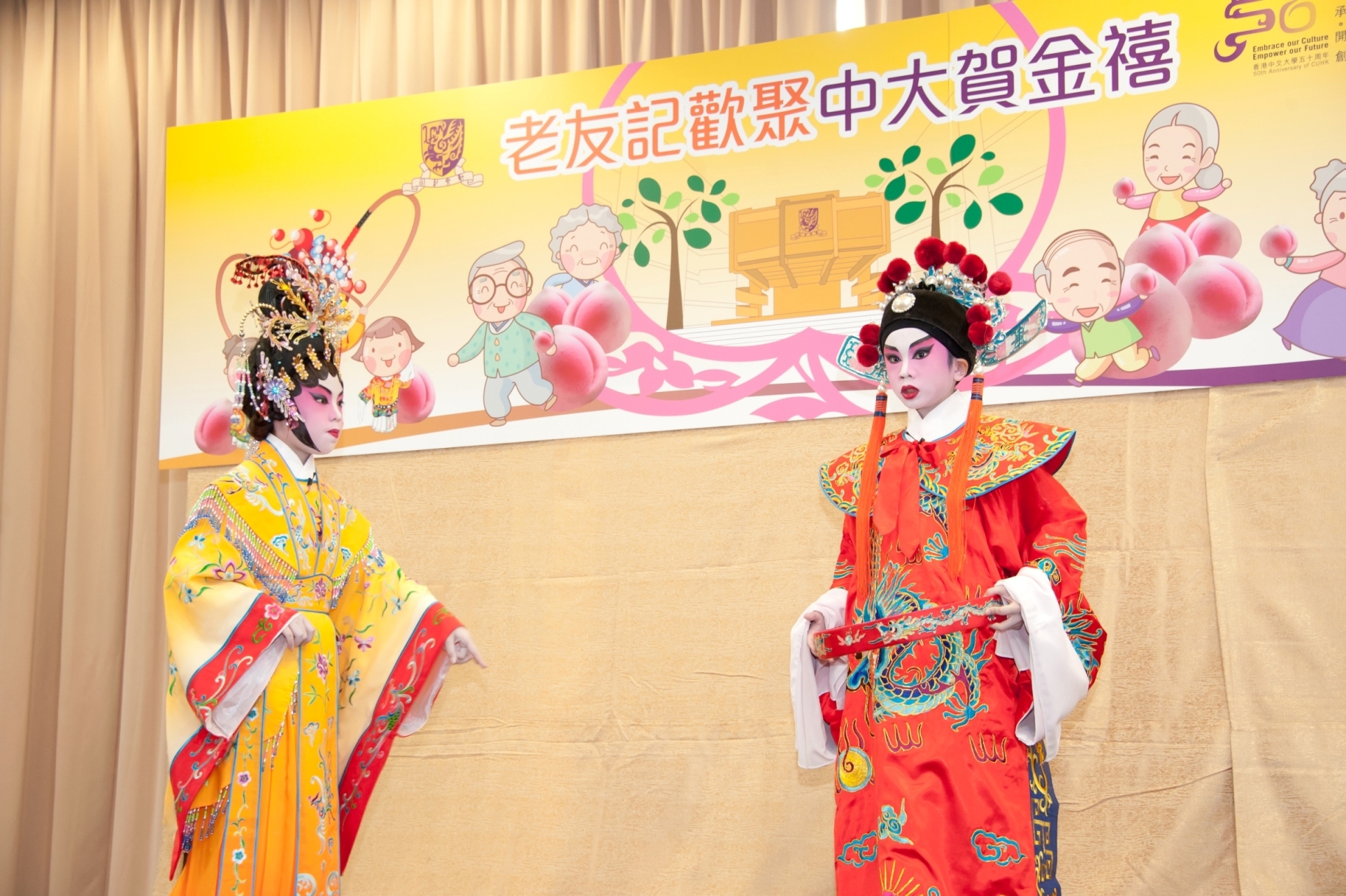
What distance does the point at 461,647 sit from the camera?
9.39 feet

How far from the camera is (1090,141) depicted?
338 cm

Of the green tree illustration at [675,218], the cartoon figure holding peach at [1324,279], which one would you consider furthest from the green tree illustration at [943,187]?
the cartoon figure holding peach at [1324,279]

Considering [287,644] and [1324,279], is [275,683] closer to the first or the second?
[287,644]

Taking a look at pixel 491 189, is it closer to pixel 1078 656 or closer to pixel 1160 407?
pixel 1160 407

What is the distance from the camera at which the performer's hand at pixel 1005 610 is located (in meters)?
2.23

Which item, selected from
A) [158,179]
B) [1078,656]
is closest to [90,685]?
[158,179]

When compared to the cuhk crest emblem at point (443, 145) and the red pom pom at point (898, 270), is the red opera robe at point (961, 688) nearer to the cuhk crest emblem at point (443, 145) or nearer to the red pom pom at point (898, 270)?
the red pom pom at point (898, 270)

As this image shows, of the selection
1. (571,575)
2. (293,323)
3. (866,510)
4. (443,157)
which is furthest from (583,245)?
(866,510)

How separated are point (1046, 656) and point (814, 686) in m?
0.49

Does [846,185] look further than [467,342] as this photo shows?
No

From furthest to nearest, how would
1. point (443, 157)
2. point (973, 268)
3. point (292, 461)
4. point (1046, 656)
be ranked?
1. point (443, 157)
2. point (292, 461)
3. point (973, 268)
4. point (1046, 656)

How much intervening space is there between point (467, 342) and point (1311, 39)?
2.47 meters

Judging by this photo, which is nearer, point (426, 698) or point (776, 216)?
point (426, 698)

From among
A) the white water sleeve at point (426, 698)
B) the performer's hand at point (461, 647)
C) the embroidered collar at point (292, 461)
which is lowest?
the white water sleeve at point (426, 698)
